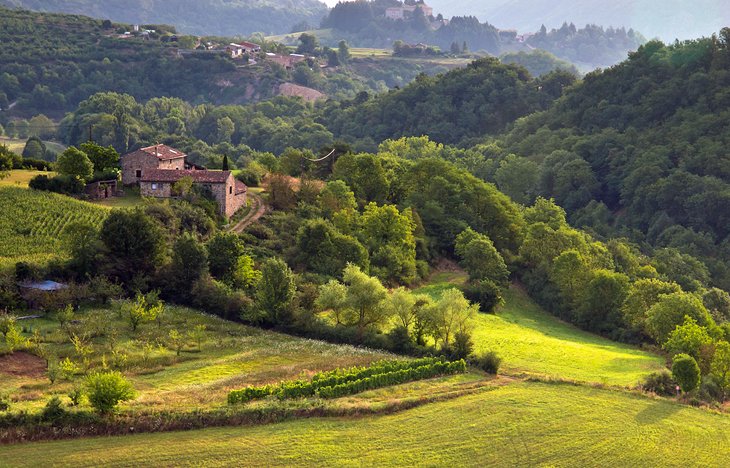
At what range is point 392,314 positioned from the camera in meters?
56.5

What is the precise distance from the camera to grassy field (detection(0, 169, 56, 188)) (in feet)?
236

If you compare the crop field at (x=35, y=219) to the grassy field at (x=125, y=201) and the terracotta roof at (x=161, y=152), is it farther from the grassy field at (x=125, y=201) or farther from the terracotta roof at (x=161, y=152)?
the terracotta roof at (x=161, y=152)

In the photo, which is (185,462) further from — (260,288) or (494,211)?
(494,211)

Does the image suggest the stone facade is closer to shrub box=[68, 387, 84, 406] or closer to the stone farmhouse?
the stone farmhouse

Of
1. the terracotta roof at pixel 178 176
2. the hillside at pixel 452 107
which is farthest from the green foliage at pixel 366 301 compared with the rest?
the hillside at pixel 452 107

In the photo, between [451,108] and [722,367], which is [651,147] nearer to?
[451,108]

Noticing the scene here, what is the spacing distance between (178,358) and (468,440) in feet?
63.8

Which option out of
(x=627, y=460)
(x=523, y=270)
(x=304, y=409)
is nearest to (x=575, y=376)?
(x=627, y=460)

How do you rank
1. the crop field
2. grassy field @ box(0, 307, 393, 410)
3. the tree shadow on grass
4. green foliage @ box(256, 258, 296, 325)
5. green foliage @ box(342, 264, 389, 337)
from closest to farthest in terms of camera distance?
1. grassy field @ box(0, 307, 393, 410)
2. the tree shadow on grass
3. green foliage @ box(342, 264, 389, 337)
4. green foliage @ box(256, 258, 296, 325)
5. the crop field

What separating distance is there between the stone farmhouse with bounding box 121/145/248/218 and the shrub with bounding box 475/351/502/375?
34.9 m

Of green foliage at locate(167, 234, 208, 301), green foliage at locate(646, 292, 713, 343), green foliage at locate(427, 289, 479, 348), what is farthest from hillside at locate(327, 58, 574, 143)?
green foliage at locate(427, 289, 479, 348)

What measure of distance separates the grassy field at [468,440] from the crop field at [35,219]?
27488 mm

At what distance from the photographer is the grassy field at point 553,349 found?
52344 millimetres

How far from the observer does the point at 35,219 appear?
6562cm
